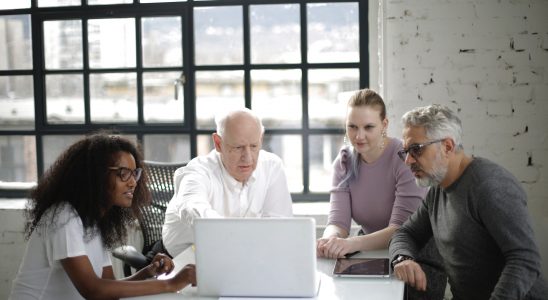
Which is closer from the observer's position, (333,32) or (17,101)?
Result: (333,32)

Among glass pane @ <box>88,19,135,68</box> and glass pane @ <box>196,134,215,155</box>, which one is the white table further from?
glass pane @ <box>88,19,135,68</box>

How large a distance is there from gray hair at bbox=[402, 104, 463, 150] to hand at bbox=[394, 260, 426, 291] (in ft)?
1.46

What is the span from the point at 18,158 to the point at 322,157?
1.95 meters

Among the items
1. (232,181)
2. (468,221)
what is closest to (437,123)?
(468,221)

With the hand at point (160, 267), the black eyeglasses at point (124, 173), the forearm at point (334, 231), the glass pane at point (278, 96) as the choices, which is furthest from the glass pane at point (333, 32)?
the hand at point (160, 267)

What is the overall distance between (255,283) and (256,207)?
1.12m

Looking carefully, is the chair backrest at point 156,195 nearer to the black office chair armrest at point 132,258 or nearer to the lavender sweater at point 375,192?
Result: the black office chair armrest at point 132,258

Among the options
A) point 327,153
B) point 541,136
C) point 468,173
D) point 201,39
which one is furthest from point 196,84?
point 468,173

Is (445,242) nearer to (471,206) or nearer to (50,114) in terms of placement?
(471,206)

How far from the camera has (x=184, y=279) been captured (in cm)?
212

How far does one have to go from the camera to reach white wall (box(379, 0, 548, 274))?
12.2ft

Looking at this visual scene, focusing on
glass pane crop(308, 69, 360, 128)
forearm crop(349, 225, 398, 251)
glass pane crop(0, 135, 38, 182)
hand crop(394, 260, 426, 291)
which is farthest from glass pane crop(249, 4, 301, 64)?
hand crop(394, 260, 426, 291)

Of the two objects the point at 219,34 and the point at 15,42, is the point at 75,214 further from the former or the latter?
the point at 15,42

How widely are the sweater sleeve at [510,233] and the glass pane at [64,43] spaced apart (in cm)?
292
